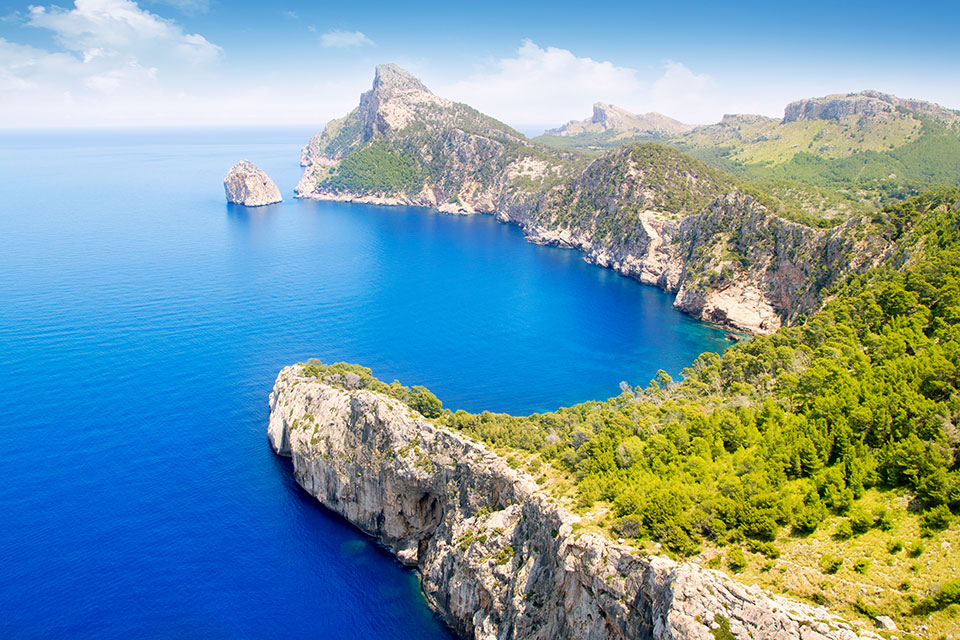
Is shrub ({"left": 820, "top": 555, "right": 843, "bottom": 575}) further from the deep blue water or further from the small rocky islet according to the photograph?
the deep blue water

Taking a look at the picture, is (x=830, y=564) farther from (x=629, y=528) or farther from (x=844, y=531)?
(x=629, y=528)

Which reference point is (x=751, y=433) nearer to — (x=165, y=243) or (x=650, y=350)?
(x=650, y=350)

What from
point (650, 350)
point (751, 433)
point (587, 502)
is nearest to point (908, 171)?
point (650, 350)

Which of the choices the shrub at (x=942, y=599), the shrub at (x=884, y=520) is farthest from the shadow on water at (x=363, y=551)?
the shrub at (x=942, y=599)

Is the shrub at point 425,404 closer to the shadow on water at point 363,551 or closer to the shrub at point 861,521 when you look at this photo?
the shadow on water at point 363,551

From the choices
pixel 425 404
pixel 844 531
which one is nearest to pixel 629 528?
pixel 844 531

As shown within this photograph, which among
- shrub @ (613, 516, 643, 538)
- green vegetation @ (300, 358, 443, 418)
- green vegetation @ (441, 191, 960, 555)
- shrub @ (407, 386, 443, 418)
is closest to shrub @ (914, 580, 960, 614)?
green vegetation @ (441, 191, 960, 555)
